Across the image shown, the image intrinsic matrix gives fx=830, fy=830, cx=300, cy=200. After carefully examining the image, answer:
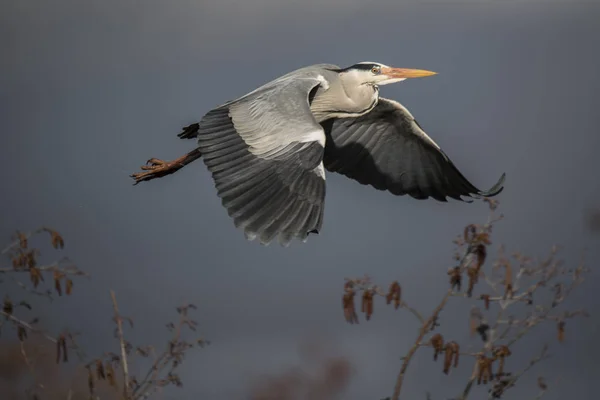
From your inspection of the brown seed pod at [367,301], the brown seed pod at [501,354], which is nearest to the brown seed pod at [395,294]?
the brown seed pod at [367,301]

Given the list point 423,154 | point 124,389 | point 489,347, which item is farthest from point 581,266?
point 124,389

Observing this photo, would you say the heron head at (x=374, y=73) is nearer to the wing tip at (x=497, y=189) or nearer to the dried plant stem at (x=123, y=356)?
the wing tip at (x=497, y=189)

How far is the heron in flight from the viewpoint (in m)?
3.99

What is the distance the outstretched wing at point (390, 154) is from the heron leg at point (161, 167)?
42.8 inches

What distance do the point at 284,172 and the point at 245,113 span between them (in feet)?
2.72

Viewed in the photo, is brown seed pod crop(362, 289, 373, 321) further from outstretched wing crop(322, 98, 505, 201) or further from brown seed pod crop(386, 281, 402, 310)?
outstretched wing crop(322, 98, 505, 201)

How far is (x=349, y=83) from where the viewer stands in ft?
18.3

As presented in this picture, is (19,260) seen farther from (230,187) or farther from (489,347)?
(489,347)

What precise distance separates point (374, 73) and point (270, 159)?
1.60 m

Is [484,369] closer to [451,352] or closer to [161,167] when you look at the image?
[451,352]

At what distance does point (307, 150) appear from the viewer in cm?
429

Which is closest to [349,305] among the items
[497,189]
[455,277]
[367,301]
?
[367,301]

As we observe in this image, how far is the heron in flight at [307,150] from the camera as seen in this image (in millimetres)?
3990

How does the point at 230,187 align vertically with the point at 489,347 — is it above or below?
above
